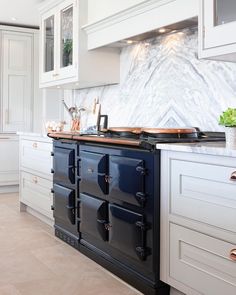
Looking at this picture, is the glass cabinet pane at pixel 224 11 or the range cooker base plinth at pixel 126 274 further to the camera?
the range cooker base plinth at pixel 126 274

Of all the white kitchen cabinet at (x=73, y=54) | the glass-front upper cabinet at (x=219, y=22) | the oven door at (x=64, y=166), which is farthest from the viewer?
the white kitchen cabinet at (x=73, y=54)

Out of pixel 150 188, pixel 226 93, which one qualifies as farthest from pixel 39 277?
pixel 226 93

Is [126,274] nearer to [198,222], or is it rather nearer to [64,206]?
[198,222]

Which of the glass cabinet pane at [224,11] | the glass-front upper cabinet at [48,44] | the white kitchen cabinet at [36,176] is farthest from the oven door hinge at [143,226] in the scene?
the glass-front upper cabinet at [48,44]

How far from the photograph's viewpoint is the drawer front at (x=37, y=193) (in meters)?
3.62

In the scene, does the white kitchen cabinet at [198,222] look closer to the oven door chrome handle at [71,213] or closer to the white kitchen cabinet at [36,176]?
the oven door chrome handle at [71,213]

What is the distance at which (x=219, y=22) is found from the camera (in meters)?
1.97

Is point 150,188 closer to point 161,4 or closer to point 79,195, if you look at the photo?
point 79,195

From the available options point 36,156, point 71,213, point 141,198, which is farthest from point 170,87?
point 36,156

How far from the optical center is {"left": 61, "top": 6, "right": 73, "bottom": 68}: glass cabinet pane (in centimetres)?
357

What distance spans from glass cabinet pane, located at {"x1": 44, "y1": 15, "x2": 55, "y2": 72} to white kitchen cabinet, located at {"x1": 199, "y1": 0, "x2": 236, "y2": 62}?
7.28 feet

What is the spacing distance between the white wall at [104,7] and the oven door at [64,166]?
1.07 metres

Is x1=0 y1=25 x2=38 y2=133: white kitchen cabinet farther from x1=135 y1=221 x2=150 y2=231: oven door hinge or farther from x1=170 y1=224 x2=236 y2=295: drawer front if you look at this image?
x1=170 y1=224 x2=236 y2=295: drawer front

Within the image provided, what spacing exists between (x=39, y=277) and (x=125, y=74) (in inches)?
70.8
